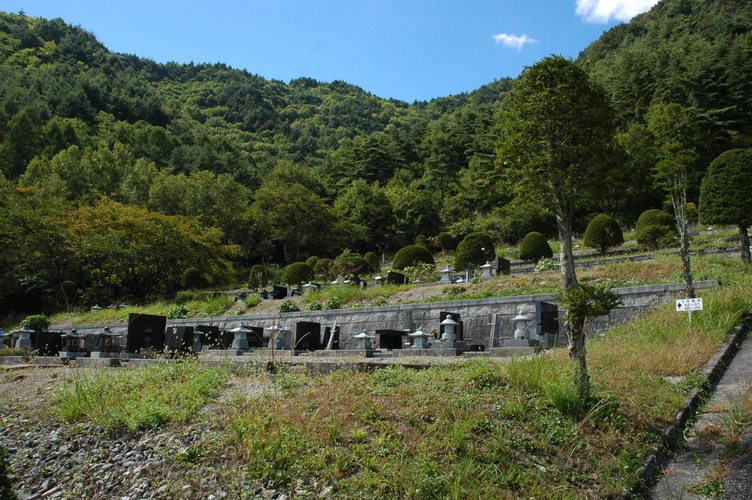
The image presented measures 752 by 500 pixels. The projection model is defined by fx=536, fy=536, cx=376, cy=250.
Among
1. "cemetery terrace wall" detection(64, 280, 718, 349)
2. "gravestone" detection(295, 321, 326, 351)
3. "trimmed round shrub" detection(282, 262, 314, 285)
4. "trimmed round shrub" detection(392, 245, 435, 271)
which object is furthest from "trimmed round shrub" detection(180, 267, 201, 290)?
"gravestone" detection(295, 321, 326, 351)

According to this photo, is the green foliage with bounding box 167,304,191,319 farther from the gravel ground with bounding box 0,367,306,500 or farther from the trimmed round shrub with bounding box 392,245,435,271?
the gravel ground with bounding box 0,367,306,500

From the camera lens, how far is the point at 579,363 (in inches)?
209

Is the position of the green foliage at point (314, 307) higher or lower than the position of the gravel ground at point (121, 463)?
higher

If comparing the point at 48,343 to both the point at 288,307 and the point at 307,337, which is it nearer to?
the point at 288,307

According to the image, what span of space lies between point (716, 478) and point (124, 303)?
2664 centimetres

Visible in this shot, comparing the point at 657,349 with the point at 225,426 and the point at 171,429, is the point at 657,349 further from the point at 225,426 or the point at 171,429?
the point at 171,429

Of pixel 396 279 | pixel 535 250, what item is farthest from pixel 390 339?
pixel 535 250

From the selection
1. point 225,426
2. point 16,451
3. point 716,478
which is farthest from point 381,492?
point 16,451

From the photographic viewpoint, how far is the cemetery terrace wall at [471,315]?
11211mm

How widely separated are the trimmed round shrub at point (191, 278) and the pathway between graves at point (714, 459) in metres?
26.8

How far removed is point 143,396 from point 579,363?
5013mm

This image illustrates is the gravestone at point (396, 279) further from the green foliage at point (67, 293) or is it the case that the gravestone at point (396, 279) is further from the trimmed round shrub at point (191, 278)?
the green foliage at point (67, 293)

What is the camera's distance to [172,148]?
59.7 m

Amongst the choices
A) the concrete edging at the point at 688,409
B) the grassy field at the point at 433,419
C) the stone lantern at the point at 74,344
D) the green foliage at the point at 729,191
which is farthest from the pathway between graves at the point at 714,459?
the stone lantern at the point at 74,344
